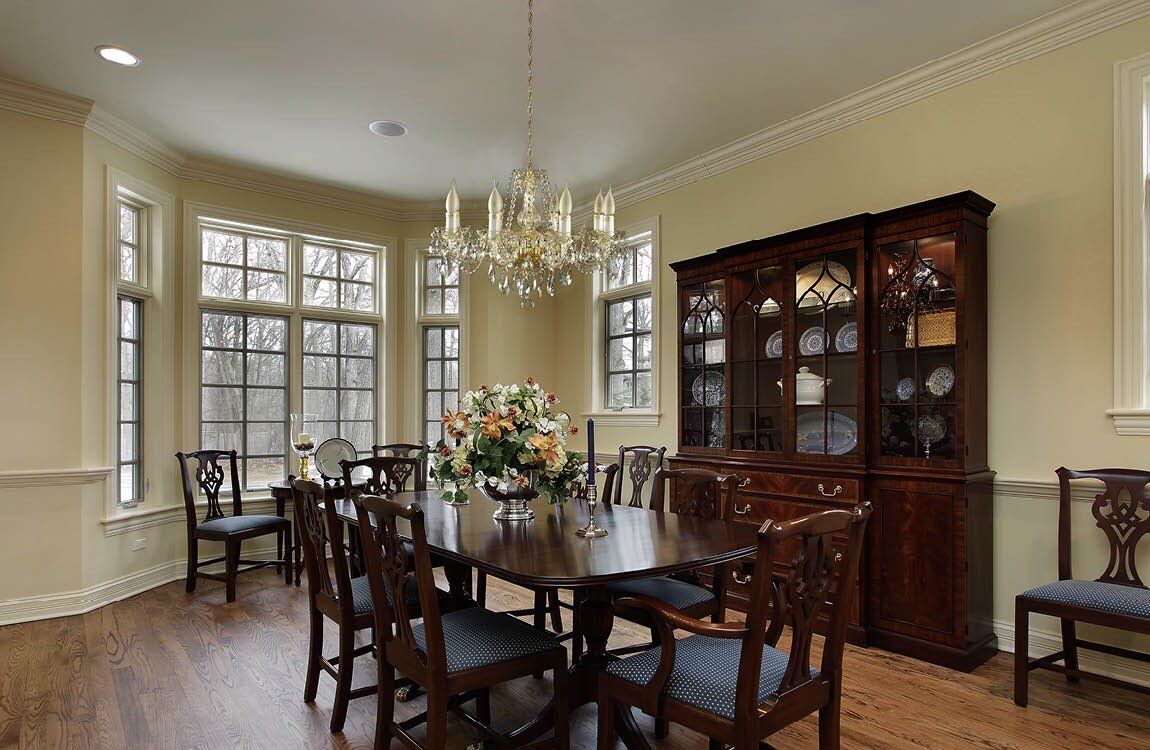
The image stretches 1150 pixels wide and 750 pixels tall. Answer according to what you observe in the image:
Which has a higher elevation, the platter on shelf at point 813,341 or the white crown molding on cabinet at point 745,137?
the white crown molding on cabinet at point 745,137

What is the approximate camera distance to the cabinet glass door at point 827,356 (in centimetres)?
374

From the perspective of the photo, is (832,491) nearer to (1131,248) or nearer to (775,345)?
(775,345)

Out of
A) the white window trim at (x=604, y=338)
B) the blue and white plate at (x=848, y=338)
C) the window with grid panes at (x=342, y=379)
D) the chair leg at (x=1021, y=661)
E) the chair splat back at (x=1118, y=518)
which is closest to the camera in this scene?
the chair leg at (x=1021, y=661)

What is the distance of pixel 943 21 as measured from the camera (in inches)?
129

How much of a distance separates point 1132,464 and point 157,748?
4153 millimetres

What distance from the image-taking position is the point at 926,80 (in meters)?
3.74

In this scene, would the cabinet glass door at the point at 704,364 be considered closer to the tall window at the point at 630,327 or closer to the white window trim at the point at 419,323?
the tall window at the point at 630,327

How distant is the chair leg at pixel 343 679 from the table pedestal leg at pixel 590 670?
707mm

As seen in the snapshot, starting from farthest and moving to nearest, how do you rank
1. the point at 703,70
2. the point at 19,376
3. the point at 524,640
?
the point at 19,376, the point at 703,70, the point at 524,640

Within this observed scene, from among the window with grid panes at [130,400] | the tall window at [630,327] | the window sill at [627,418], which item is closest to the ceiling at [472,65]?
the tall window at [630,327]

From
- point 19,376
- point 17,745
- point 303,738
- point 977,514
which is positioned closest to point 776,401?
point 977,514

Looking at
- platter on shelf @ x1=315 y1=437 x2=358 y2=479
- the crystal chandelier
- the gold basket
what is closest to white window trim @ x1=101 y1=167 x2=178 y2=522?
platter on shelf @ x1=315 y1=437 x2=358 y2=479

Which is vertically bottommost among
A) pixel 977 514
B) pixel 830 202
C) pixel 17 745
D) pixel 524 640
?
pixel 17 745

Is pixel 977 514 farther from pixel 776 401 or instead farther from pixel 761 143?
pixel 761 143
